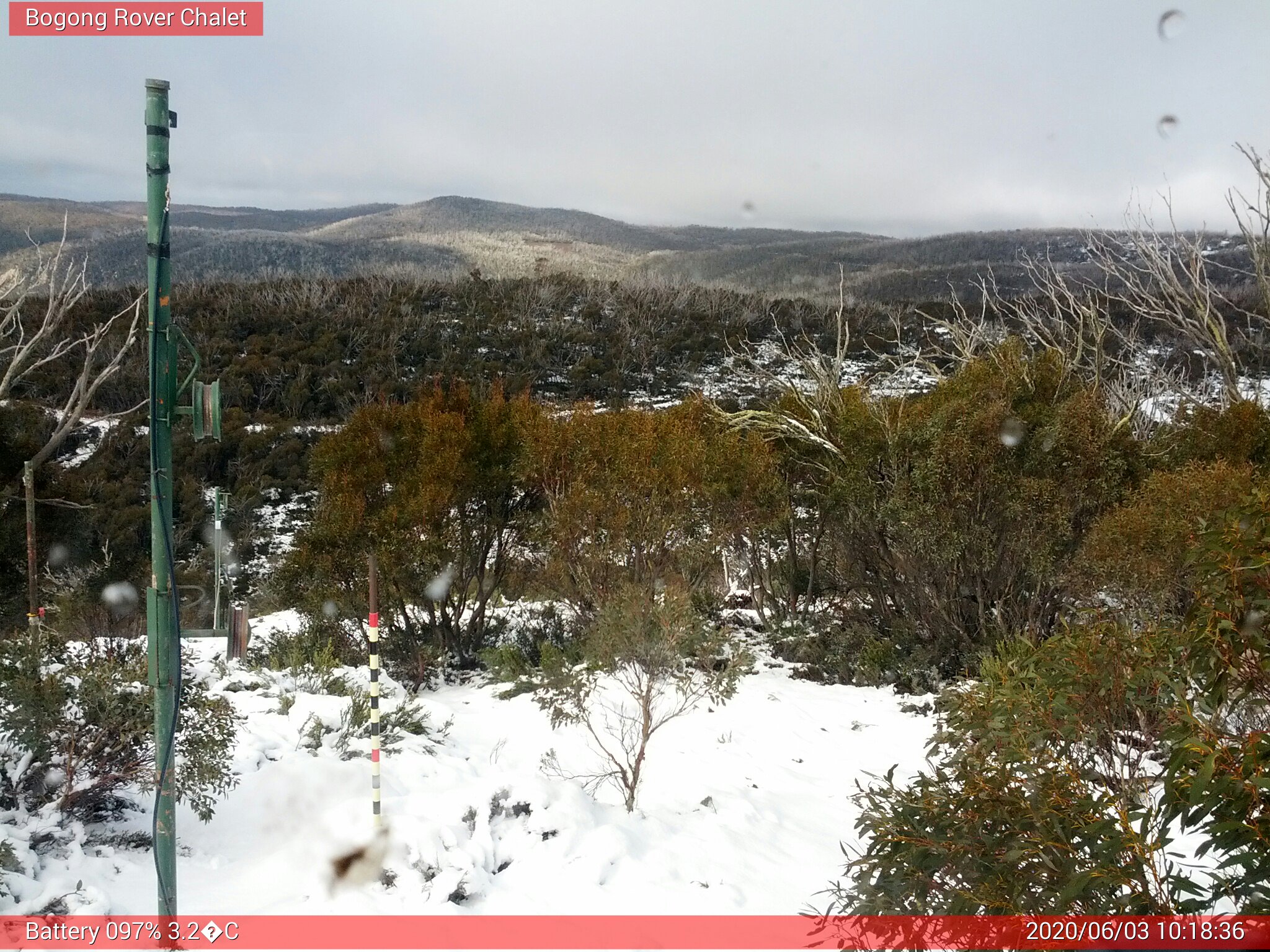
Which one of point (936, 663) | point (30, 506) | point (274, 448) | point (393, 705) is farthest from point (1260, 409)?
point (274, 448)

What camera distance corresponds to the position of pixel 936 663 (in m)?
9.23

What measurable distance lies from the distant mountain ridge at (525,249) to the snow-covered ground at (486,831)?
1060 inches

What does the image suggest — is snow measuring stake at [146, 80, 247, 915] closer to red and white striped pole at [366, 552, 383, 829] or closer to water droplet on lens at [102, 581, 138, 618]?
red and white striped pole at [366, 552, 383, 829]

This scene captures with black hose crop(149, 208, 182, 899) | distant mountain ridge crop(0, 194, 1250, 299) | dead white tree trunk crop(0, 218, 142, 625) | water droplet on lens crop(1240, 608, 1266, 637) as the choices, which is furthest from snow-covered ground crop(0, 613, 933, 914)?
distant mountain ridge crop(0, 194, 1250, 299)

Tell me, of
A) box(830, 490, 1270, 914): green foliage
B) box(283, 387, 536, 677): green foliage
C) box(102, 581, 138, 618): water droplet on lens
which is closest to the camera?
box(830, 490, 1270, 914): green foliage

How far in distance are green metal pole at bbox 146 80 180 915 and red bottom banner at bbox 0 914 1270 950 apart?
0.45m

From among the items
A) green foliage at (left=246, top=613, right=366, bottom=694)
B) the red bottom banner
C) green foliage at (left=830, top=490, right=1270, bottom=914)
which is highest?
green foliage at (left=830, top=490, right=1270, bottom=914)

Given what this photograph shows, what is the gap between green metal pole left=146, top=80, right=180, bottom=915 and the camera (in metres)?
2.95

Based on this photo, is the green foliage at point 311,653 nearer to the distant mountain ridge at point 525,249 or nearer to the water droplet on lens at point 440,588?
the water droplet on lens at point 440,588

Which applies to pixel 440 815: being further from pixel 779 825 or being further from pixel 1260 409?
pixel 1260 409

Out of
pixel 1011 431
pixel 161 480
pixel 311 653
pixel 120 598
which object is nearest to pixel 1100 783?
pixel 161 480

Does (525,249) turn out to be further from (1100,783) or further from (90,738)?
(1100,783)

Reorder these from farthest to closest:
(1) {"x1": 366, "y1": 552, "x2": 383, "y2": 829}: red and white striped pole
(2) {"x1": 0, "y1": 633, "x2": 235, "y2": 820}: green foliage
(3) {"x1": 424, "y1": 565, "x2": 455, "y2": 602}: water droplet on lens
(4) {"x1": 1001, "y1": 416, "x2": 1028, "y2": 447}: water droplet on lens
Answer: (3) {"x1": 424, "y1": 565, "x2": 455, "y2": 602}: water droplet on lens → (4) {"x1": 1001, "y1": 416, "x2": 1028, "y2": 447}: water droplet on lens → (1) {"x1": 366, "y1": 552, "x2": 383, "y2": 829}: red and white striped pole → (2) {"x1": 0, "y1": 633, "x2": 235, "y2": 820}: green foliage

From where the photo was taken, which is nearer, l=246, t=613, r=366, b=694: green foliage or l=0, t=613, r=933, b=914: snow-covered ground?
l=0, t=613, r=933, b=914: snow-covered ground
